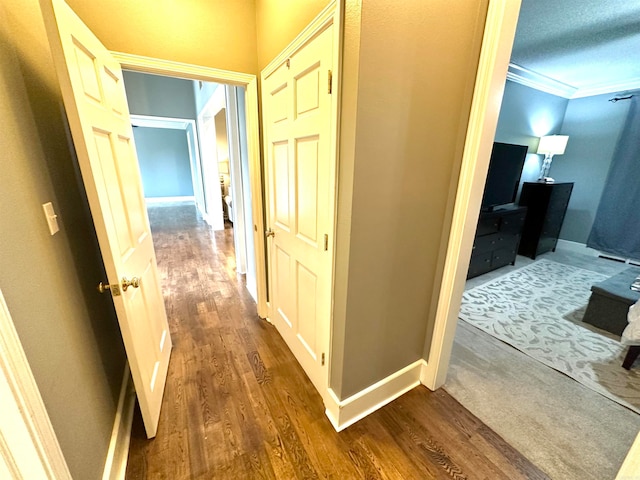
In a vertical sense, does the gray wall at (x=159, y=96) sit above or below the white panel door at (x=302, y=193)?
above

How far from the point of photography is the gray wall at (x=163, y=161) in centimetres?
828

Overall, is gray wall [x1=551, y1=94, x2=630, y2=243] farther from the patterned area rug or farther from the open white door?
the open white door

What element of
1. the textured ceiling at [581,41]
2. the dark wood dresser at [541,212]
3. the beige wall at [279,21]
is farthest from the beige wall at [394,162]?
the dark wood dresser at [541,212]

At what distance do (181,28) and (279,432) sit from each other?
2442 millimetres

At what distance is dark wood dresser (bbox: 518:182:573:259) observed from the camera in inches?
151

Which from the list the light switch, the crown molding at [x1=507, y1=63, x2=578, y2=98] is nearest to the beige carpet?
the light switch

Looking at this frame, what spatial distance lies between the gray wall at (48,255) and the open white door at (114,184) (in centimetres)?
14

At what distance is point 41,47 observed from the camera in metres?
1.06

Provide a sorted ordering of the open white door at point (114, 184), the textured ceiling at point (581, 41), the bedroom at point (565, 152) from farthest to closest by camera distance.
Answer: the textured ceiling at point (581, 41)
the bedroom at point (565, 152)
the open white door at point (114, 184)

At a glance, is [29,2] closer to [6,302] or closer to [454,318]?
[6,302]

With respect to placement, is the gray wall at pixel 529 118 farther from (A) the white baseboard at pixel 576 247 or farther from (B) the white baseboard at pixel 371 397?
(B) the white baseboard at pixel 371 397

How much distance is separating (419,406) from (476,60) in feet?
6.19

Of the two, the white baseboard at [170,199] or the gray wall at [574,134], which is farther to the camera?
the white baseboard at [170,199]

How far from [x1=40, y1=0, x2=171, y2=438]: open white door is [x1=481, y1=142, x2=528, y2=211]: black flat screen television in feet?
11.4
